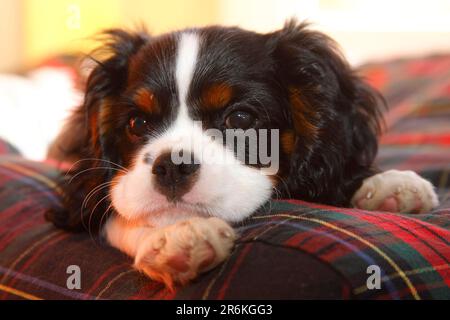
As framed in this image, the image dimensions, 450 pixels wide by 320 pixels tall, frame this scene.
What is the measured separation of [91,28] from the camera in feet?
14.2

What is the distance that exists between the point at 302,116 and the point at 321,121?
0.16 ft

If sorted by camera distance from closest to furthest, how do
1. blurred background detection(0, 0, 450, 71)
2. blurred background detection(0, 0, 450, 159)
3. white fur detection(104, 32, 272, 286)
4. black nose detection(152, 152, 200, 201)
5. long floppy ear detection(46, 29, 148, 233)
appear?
white fur detection(104, 32, 272, 286), black nose detection(152, 152, 200, 201), long floppy ear detection(46, 29, 148, 233), blurred background detection(0, 0, 450, 159), blurred background detection(0, 0, 450, 71)

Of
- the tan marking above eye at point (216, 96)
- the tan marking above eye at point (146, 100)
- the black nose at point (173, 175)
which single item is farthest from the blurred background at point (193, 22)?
the black nose at point (173, 175)

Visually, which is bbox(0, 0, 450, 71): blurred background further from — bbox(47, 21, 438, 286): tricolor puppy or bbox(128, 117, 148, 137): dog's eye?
bbox(128, 117, 148, 137): dog's eye

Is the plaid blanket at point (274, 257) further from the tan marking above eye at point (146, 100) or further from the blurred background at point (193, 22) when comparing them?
the blurred background at point (193, 22)

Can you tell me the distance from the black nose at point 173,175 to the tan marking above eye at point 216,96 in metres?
0.19

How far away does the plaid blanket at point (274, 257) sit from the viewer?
105 cm

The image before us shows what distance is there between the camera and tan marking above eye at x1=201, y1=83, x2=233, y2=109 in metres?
1.49

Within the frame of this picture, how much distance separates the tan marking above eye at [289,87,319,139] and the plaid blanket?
0.23 meters

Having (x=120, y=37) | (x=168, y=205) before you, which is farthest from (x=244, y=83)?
(x=120, y=37)

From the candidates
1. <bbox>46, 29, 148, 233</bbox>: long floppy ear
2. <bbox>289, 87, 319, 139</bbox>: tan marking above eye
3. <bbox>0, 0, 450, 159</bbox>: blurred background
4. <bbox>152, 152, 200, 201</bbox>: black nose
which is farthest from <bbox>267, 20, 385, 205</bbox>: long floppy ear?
<bbox>0, 0, 450, 159</bbox>: blurred background

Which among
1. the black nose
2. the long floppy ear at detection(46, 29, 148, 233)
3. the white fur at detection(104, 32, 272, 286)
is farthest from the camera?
the long floppy ear at detection(46, 29, 148, 233)
